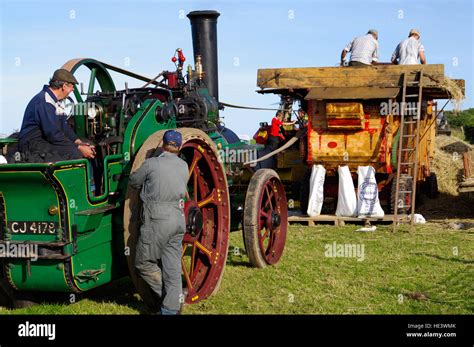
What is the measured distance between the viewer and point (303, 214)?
1202cm

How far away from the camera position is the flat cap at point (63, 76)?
5824 millimetres

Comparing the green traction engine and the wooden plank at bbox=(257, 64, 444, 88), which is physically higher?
the wooden plank at bbox=(257, 64, 444, 88)

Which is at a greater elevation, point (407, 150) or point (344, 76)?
point (344, 76)

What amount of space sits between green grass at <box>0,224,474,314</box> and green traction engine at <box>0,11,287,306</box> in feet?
1.00

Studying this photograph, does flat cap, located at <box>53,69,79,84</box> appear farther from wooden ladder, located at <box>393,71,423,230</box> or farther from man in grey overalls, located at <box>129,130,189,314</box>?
wooden ladder, located at <box>393,71,423,230</box>

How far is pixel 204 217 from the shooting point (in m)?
6.89

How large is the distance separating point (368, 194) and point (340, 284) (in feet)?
14.3

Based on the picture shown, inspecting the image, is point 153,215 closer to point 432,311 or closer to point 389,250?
point 432,311

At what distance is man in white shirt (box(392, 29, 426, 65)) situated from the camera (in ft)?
38.4

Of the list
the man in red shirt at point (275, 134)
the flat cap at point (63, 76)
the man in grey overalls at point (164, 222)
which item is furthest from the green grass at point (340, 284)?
the man in red shirt at point (275, 134)

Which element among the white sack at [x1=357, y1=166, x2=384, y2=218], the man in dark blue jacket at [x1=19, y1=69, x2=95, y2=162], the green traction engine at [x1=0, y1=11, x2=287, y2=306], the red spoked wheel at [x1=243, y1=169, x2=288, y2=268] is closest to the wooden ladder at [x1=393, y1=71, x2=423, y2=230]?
the white sack at [x1=357, y1=166, x2=384, y2=218]

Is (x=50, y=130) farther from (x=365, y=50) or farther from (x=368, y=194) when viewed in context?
(x=365, y=50)

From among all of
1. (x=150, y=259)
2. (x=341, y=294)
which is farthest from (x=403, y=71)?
(x=150, y=259)

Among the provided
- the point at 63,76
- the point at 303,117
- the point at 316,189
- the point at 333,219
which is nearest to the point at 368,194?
the point at 333,219
